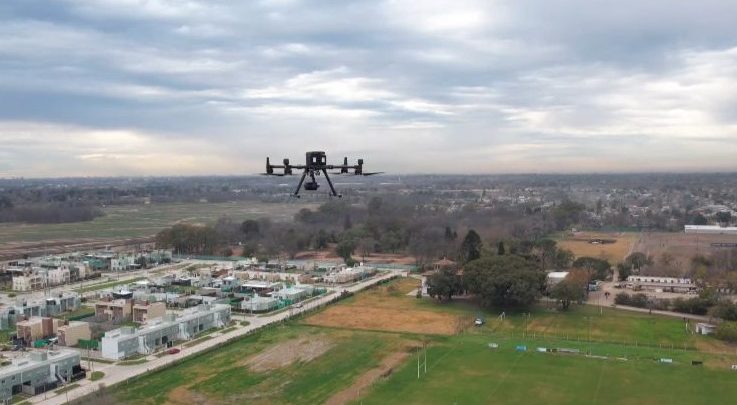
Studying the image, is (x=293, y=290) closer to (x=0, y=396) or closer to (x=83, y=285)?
(x=83, y=285)

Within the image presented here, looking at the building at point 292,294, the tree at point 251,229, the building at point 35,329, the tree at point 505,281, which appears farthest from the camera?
the tree at point 251,229

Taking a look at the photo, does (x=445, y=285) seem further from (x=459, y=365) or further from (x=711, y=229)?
(x=711, y=229)

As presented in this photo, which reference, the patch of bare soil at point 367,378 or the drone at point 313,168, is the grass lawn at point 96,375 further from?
the drone at point 313,168

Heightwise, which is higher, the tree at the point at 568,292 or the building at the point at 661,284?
the tree at the point at 568,292

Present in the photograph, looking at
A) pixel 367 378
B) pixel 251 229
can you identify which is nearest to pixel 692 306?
pixel 367 378

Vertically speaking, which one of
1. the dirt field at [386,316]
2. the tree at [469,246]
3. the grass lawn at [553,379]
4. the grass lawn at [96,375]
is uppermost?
the tree at [469,246]

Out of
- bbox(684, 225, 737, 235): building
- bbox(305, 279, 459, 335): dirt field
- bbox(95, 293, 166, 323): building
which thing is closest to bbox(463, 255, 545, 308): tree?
bbox(305, 279, 459, 335): dirt field

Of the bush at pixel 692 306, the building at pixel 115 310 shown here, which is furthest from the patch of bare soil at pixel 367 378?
the bush at pixel 692 306
